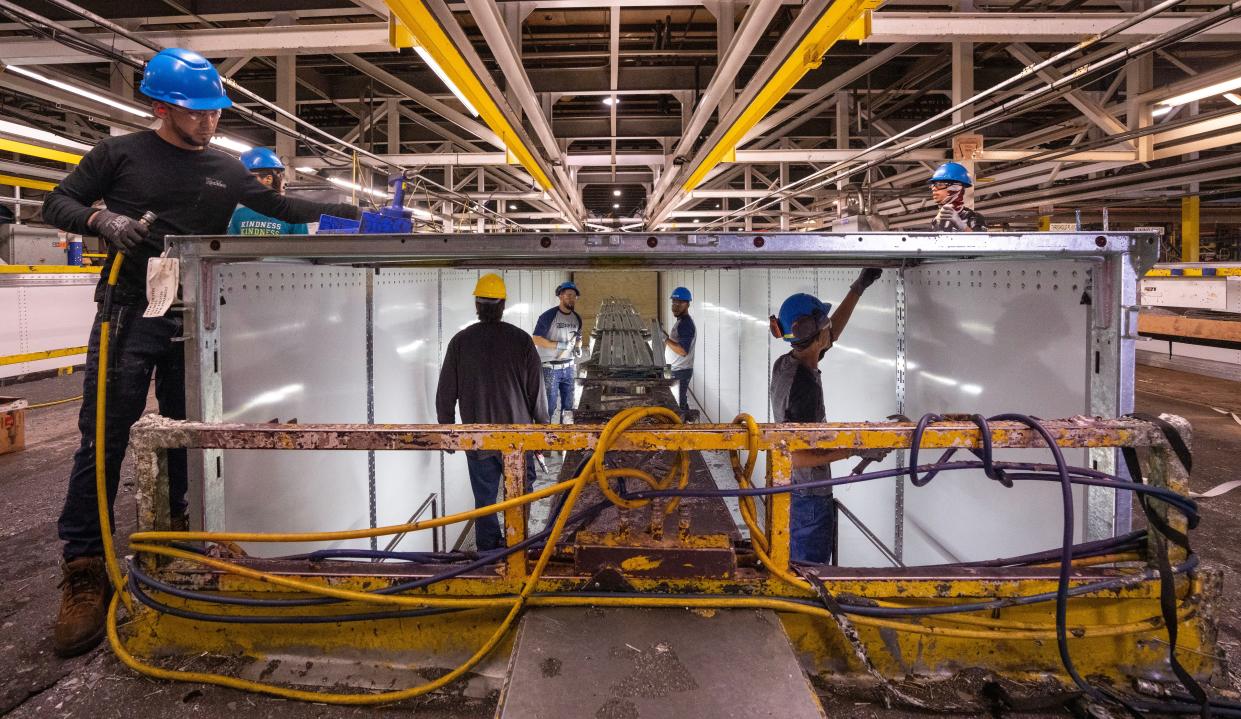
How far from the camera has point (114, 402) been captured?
7.48 ft

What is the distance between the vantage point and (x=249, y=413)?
253cm

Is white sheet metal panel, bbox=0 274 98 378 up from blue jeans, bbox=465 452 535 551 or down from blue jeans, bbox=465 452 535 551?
up

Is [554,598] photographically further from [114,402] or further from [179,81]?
[179,81]

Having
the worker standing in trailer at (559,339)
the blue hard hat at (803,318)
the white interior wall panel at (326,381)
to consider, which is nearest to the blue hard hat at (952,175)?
the blue hard hat at (803,318)

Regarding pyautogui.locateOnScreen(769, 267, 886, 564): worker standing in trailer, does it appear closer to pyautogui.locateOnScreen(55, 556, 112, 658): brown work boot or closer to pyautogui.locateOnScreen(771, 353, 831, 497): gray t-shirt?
pyautogui.locateOnScreen(771, 353, 831, 497): gray t-shirt

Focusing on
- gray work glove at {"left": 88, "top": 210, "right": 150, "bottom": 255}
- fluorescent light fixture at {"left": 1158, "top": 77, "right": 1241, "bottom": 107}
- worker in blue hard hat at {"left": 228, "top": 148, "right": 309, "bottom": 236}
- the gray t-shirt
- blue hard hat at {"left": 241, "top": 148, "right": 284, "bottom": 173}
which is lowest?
the gray t-shirt

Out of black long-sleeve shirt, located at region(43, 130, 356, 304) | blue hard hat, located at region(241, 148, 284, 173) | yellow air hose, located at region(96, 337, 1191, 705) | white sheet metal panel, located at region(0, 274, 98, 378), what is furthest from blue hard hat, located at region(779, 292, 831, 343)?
white sheet metal panel, located at region(0, 274, 98, 378)

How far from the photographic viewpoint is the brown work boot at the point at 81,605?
2238 millimetres

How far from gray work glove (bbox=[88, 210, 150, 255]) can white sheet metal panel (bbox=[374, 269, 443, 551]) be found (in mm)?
1845

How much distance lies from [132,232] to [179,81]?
2.16 ft

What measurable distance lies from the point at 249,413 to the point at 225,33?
2.43m

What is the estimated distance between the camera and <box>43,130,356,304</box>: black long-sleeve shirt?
7.53 feet

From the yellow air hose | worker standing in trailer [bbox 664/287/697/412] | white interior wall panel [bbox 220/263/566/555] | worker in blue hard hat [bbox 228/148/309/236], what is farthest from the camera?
worker standing in trailer [bbox 664/287/697/412]

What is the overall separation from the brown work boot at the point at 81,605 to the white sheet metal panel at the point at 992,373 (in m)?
3.74
